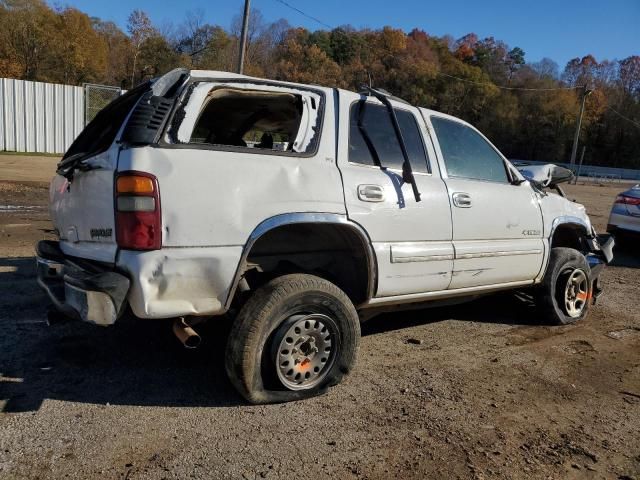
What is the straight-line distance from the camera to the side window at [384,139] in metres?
3.82

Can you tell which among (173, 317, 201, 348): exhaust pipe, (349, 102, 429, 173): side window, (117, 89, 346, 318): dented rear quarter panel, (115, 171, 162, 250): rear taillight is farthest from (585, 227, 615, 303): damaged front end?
(115, 171, 162, 250): rear taillight

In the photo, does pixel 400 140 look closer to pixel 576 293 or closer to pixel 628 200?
pixel 576 293

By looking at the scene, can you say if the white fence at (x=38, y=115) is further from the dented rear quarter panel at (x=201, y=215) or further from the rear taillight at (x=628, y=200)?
the dented rear quarter panel at (x=201, y=215)

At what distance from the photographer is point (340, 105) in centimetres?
379

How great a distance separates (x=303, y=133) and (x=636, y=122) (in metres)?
92.6

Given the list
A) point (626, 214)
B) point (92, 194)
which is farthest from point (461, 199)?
point (626, 214)

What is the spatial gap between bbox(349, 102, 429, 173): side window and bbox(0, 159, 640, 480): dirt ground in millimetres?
1575

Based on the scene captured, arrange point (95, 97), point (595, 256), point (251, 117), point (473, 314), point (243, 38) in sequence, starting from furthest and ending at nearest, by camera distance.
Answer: point (95, 97) < point (243, 38) < point (595, 256) < point (473, 314) < point (251, 117)

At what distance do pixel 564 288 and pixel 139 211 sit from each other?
170 inches

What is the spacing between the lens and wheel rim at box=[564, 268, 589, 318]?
17.9ft

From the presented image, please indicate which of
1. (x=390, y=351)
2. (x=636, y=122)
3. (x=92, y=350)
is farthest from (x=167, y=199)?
(x=636, y=122)

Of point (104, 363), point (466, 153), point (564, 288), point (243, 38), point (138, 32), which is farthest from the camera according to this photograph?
point (138, 32)

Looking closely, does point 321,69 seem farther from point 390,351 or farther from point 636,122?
point 636,122

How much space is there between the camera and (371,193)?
370 cm
